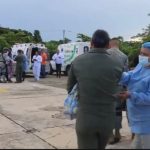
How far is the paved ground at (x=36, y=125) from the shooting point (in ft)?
23.6

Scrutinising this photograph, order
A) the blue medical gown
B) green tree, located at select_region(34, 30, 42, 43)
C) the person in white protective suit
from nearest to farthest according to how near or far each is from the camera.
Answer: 1. the blue medical gown
2. the person in white protective suit
3. green tree, located at select_region(34, 30, 42, 43)

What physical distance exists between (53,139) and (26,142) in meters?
0.49

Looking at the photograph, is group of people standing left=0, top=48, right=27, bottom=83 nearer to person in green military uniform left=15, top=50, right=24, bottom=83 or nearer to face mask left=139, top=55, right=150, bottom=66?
person in green military uniform left=15, top=50, right=24, bottom=83

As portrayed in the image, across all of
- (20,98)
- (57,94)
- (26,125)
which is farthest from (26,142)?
(57,94)

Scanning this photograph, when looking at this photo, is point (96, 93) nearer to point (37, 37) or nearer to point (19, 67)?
point (19, 67)

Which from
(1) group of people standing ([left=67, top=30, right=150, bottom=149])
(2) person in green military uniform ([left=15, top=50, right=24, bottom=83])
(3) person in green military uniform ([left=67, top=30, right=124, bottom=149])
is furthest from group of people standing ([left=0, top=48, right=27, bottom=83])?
(3) person in green military uniform ([left=67, top=30, right=124, bottom=149])

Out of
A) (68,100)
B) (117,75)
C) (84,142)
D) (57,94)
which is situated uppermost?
(117,75)

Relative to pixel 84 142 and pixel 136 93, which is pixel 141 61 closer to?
pixel 136 93

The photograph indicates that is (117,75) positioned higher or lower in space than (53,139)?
higher

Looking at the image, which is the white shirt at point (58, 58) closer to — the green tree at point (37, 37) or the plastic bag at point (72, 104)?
the plastic bag at point (72, 104)

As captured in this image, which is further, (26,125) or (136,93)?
(26,125)

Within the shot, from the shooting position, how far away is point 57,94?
14211 millimetres

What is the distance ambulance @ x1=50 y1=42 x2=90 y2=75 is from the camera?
24953 mm

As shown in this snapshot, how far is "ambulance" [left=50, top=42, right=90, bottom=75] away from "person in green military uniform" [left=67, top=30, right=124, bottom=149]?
66.9ft
